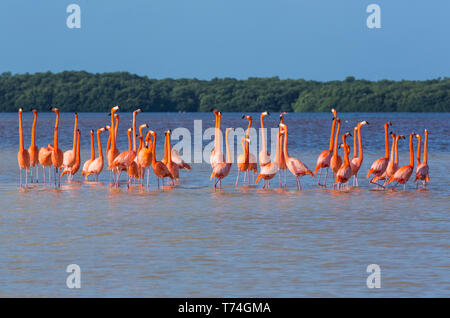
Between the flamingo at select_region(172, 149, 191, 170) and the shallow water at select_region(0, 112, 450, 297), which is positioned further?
the flamingo at select_region(172, 149, 191, 170)

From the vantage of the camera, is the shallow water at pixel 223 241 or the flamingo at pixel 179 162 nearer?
the shallow water at pixel 223 241

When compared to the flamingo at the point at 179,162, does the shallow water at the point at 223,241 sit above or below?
below

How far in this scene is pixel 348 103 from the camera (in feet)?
593

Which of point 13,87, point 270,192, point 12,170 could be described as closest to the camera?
point 270,192

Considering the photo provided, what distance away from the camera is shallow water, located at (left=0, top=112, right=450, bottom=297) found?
10750mm

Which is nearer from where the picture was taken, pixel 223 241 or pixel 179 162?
pixel 223 241

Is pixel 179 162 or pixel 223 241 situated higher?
pixel 179 162

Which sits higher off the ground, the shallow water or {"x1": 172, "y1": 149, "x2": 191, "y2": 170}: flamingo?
{"x1": 172, "y1": 149, "x2": 191, "y2": 170}: flamingo

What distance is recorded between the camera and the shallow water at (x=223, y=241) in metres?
10.8

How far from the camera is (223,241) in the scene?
13.8 metres
